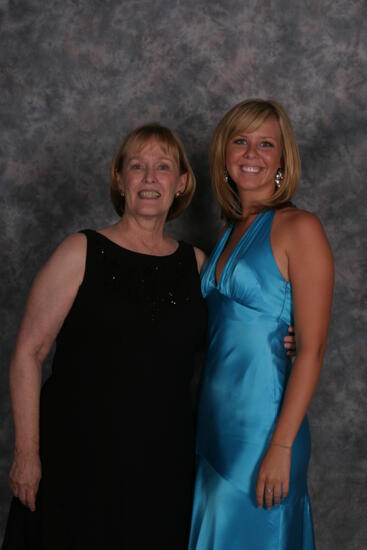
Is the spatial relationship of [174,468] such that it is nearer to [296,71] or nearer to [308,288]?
[308,288]

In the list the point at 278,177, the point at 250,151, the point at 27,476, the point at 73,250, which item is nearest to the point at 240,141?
the point at 250,151

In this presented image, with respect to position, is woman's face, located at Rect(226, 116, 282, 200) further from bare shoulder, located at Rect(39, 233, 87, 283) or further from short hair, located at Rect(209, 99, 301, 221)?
bare shoulder, located at Rect(39, 233, 87, 283)

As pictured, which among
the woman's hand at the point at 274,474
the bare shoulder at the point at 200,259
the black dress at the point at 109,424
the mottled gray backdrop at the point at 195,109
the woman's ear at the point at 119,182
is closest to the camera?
the woman's hand at the point at 274,474

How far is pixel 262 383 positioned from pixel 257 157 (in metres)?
0.88

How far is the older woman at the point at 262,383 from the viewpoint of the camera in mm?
2170

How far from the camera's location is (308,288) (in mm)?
2176

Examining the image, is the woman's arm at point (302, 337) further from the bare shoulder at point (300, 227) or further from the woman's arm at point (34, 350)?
the woman's arm at point (34, 350)

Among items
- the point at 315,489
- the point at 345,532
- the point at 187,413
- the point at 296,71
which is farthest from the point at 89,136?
the point at 345,532

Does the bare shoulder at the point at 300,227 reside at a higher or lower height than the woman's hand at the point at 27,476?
higher

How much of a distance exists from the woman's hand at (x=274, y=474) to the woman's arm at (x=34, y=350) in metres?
0.81

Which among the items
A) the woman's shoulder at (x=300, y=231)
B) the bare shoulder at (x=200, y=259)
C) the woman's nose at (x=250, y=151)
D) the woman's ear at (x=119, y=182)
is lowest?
the bare shoulder at (x=200, y=259)

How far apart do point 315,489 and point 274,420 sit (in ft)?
4.84

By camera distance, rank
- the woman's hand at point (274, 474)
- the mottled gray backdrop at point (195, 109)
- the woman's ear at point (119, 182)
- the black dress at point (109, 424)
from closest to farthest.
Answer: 1. the woman's hand at point (274, 474)
2. the black dress at point (109, 424)
3. the woman's ear at point (119, 182)
4. the mottled gray backdrop at point (195, 109)

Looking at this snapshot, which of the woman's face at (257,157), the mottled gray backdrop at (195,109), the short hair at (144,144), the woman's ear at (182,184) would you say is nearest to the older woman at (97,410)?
the short hair at (144,144)
